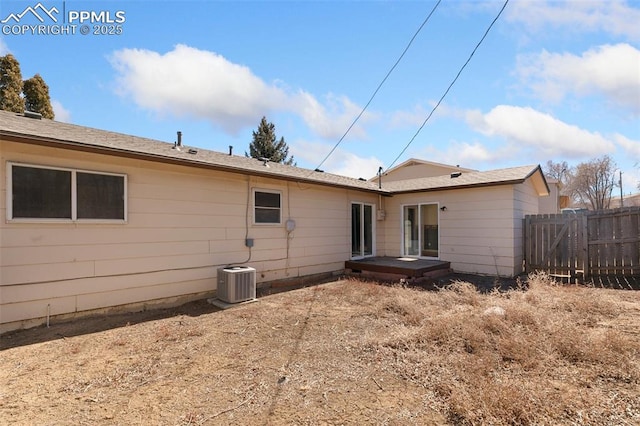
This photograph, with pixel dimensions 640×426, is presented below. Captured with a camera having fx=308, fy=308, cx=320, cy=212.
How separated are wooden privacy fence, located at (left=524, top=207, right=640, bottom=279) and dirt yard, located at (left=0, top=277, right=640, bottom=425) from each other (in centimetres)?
296

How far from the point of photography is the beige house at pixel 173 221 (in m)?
4.53

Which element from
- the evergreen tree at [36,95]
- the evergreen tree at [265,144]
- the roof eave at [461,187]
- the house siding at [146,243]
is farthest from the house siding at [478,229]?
the evergreen tree at [265,144]

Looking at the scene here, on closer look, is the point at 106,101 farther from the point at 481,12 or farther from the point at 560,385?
the point at 560,385

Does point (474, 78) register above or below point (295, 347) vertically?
above

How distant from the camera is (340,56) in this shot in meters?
8.75

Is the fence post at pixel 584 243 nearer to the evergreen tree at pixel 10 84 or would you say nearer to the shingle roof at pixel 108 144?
the shingle roof at pixel 108 144

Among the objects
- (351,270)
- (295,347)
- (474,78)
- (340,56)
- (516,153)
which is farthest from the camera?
(516,153)

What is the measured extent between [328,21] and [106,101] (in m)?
6.95

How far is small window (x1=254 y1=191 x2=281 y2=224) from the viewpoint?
7.48 m

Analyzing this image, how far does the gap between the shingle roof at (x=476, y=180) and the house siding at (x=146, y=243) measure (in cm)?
397

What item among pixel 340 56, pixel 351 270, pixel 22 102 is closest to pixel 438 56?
pixel 340 56

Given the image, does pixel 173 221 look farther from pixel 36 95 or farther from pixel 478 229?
pixel 36 95

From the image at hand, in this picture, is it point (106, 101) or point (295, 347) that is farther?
point (106, 101)

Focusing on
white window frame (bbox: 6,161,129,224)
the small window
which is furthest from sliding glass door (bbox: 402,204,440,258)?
white window frame (bbox: 6,161,129,224)
